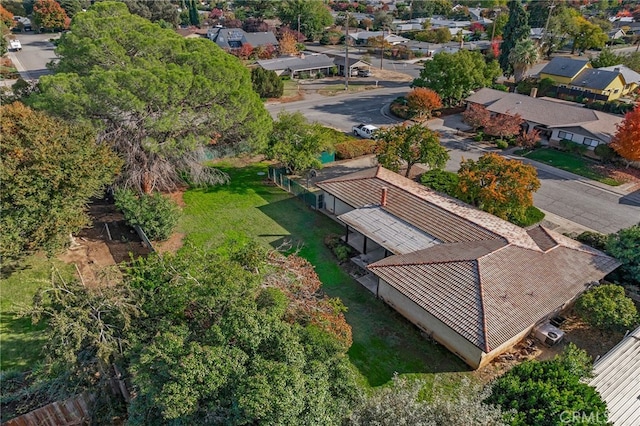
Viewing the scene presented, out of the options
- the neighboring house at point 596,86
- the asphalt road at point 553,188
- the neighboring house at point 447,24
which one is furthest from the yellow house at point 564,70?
the neighboring house at point 447,24

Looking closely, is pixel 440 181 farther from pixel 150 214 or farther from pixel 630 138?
pixel 150 214

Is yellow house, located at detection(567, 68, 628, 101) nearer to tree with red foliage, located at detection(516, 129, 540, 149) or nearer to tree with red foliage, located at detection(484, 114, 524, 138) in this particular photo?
tree with red foliage, located at detection(484, 114, 524, 138)

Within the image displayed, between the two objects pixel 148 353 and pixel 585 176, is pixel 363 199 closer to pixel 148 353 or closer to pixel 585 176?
pixel 148 353

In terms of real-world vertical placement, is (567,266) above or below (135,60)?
below

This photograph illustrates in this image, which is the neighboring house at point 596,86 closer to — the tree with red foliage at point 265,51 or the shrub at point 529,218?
the shrub at point 529,218

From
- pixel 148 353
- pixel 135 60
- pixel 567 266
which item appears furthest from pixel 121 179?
pixel 567 266
